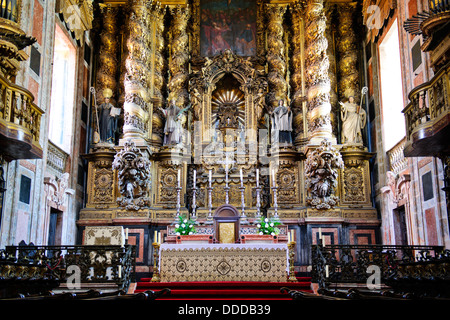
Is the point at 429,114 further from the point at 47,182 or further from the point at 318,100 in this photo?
the point at 47,182

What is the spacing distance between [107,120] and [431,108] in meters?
10.1

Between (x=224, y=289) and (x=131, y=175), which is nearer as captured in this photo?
(x=224, y=289)

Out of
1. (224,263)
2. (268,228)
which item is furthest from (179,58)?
(224,263)

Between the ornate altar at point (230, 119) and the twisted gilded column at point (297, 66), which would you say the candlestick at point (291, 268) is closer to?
the ornate altar at point (230, 119)

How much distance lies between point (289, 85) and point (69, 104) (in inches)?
281

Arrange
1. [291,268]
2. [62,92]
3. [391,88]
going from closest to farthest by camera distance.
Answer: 1. [291,268]
2. [391,88]
3. [62,92]

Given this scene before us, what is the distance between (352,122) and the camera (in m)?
15.5

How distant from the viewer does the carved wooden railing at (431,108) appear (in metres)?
8.41

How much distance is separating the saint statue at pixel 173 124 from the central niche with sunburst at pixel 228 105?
126 centimetres

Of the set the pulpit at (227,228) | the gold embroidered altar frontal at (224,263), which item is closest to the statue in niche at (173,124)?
the pulpit at (227,228)

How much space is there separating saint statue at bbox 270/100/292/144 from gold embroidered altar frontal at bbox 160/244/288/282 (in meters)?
6.07

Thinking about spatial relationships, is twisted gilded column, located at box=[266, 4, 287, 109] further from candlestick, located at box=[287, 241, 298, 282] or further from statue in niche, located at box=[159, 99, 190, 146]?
candlestick, located at box=[287, 241, 298, 282]

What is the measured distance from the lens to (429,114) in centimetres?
927

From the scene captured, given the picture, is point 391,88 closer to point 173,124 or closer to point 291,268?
point 173,124
